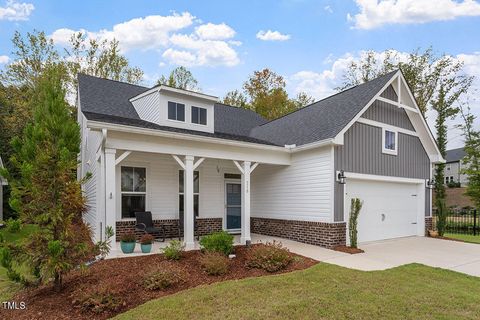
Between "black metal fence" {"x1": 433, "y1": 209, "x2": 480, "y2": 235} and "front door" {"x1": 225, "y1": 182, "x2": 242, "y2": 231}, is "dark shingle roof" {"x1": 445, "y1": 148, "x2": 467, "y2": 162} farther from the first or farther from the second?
"front door" {"x1": 225, "y1": 182, "x2": 242, "y2": 231}

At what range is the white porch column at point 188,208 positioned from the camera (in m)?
9.04

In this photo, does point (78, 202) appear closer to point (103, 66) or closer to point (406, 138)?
point (406, 138)

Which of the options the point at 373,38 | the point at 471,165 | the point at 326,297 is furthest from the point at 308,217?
the point at 471,165

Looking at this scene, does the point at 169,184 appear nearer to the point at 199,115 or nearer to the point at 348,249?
the point at 199,115

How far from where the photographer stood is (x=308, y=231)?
10438mm

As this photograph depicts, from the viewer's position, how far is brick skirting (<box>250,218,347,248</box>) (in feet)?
31.9

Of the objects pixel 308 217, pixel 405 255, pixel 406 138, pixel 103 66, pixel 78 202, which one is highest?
pixel 103 66

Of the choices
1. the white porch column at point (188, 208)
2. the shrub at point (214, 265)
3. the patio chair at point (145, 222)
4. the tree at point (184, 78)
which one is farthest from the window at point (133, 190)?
the tree at point (184, 78)

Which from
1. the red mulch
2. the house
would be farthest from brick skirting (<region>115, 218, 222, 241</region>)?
the red mulch

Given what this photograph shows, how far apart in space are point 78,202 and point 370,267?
641 centimetres

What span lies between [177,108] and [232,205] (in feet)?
14.5

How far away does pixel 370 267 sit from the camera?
7414 millimetres

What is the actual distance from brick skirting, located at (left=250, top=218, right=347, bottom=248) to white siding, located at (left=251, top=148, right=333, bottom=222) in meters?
0.19

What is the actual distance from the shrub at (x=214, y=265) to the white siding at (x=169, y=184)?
183 inches
